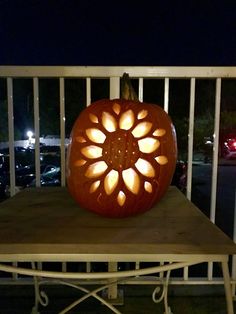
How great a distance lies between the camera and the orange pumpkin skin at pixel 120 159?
3.02 ft

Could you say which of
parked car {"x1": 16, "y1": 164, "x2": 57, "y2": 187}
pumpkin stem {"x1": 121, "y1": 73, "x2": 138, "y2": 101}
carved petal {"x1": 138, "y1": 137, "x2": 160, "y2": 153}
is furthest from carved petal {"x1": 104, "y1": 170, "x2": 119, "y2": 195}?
parked car {"x1": 16, "y1": 164, "x2": 57, "y2": 187}

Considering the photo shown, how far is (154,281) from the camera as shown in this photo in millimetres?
1593

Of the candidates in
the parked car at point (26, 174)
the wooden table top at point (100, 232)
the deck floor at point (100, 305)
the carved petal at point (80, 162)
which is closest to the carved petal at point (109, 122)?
the carved petal at point (80, 162)

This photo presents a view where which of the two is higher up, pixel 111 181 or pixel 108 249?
pixel 111 181

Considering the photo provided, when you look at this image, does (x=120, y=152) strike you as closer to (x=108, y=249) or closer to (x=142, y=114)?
(x=142, y=114)

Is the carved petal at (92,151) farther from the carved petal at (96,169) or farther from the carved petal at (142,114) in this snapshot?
the carved petal at (142,114)

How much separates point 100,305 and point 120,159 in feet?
3.02

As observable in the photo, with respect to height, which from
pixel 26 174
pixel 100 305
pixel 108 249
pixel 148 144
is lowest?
pixel 100 305
